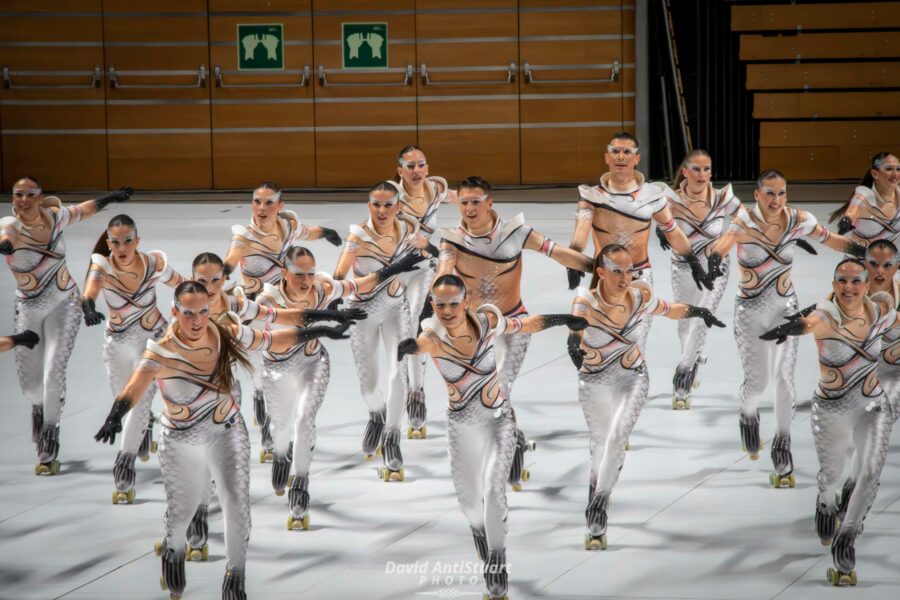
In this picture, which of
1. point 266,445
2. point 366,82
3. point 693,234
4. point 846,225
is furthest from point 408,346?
point 366,82

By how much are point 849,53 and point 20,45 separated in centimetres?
1136

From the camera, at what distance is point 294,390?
308 inches

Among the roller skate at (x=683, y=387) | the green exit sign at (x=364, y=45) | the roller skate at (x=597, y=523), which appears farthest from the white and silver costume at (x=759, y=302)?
the green exit sign at (x=364, y=45)

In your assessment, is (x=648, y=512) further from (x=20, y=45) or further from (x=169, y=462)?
(x=20, y=45)

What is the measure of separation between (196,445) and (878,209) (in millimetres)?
5554

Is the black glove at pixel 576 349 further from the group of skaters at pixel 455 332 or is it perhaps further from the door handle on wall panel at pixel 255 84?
the door handle on wall panel at pixel 255 84

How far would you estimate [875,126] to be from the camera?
63.4 feet

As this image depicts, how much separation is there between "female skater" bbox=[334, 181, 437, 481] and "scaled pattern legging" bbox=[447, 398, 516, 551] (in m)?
1.91

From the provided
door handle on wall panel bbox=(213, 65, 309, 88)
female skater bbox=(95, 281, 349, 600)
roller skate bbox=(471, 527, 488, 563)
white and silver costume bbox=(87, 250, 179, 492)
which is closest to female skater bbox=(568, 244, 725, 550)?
roller skate bbox=(471, 527, 488, 563)

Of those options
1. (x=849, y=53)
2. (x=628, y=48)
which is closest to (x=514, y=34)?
(x=628, y=48)

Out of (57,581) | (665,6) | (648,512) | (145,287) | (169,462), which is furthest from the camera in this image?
(665,6)

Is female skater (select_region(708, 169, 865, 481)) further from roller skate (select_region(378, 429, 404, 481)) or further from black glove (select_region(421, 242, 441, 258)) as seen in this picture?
roller skate (select_region(378, 429, 404, 481))

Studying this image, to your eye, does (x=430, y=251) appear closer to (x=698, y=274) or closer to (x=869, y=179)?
(x=698, y=274)

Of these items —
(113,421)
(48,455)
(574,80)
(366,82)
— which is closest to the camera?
(113,421)
